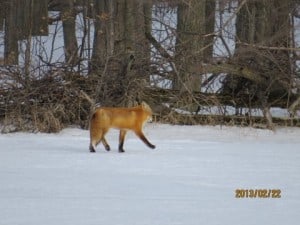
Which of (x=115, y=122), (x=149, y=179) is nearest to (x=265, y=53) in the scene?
(x=115, y=122)

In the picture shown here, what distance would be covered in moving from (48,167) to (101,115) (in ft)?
5.78

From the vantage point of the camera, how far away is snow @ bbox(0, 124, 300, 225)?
6.20m

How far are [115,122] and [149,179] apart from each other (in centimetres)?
253

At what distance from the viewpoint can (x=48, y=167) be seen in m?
8.75

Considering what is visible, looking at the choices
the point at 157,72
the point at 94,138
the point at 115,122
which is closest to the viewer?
the point at 94,138

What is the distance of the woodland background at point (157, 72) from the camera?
13.2m

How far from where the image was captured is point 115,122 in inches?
408

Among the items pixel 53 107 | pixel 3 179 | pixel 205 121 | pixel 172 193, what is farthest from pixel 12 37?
pixel 172 193

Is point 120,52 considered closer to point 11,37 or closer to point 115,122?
Answer: point 11,37
